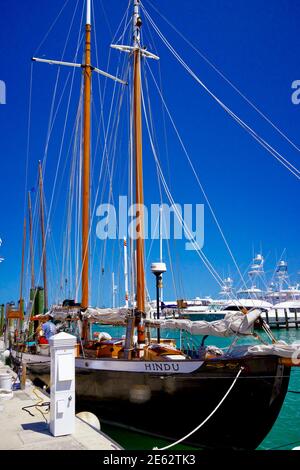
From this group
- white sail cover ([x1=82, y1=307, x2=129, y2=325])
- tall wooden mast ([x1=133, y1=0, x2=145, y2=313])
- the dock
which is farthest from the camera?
tall wooden mast ([x1=133, y1=0, x2=145, y2=313])

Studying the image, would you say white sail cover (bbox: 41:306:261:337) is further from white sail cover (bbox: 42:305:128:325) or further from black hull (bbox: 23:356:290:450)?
black hull (bbox: 23:356:290:450)

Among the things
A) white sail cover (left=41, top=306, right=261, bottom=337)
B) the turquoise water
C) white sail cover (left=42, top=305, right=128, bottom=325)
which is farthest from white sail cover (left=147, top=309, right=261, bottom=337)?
the turquoise water

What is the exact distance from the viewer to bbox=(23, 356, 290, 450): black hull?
10.5 metres

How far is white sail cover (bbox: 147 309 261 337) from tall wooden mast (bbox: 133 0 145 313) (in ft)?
8.21

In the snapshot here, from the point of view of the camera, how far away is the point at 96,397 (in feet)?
44.7

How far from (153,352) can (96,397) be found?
2507 millimetres

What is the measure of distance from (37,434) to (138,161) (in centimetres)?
1166

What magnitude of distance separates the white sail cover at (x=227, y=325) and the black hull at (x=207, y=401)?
0.90 metres

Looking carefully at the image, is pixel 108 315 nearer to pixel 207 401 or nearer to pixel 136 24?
pixel 207 401

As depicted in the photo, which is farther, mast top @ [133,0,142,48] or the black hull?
mast top @ [133,0,142,48]

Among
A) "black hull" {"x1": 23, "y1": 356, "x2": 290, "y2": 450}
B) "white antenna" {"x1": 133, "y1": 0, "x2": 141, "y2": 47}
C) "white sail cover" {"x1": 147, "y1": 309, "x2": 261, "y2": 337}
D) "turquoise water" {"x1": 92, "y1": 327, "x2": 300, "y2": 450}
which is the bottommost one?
"turquoise water" {"x1": 92, "y1": 327, "x2": 300, "y2": 450}
